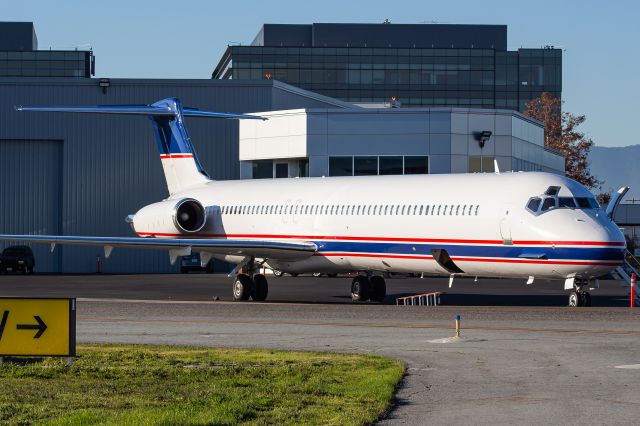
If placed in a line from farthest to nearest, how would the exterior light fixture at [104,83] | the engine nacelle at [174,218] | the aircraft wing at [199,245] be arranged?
1. the exterior light fixture at [104,83]
2. the engine nacelle at [174,218]
3. the aircraft wing at [199,245]

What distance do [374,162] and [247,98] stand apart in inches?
501

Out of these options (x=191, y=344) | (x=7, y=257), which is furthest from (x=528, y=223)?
(x=7, y=257)

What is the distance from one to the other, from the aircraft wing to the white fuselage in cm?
77

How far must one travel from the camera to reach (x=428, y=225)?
3072 cm

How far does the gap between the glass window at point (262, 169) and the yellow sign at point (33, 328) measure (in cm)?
4261

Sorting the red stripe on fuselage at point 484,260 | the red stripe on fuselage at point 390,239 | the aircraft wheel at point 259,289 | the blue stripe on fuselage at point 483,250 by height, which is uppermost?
the red stripe on fuselage at point 390,239

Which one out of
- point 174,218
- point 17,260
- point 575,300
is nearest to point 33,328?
point 575,300

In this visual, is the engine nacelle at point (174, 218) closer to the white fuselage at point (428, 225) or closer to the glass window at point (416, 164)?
the white fuselage at point (428, 225)

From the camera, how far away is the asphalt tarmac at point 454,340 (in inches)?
531

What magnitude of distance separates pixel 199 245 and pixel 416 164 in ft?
76.3

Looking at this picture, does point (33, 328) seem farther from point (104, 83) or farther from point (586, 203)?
point (104, 83)

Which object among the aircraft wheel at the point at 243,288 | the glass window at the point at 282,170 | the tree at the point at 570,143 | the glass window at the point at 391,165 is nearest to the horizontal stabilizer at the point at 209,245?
the aircraft wheel at the point at 243,288

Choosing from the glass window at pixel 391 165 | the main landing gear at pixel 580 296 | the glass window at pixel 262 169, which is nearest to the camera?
the main landing gear at pixel 580 296

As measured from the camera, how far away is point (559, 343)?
2034 cm
